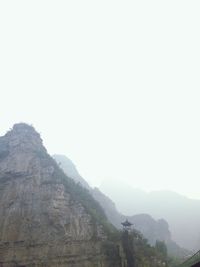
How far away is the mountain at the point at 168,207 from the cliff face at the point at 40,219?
186 ft

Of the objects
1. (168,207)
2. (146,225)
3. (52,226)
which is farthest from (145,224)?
(52,226)

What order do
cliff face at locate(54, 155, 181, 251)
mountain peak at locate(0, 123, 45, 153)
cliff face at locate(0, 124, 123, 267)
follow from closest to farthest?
cliff face at locate(0, 124, 123, 267) < mountain peak at locate(0, 123, 45, 153) < cliff face at locate(54, 155, 181, 251)

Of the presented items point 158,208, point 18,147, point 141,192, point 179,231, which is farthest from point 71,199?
point 141,192

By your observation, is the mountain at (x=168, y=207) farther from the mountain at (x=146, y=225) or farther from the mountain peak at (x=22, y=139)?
the mountain peak at (x=22, y=139)

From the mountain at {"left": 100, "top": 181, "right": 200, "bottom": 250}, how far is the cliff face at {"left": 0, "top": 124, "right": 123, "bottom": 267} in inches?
2229

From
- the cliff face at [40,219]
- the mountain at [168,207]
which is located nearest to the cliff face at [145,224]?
the mountain at [168,207]

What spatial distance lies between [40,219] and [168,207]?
77.4 metres

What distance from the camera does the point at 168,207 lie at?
374 feet

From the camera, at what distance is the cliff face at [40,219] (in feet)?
128

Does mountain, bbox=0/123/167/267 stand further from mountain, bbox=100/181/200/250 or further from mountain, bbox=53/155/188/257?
mountain, bbox=100/181/200/250

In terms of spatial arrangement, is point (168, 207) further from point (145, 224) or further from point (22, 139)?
point (22, 139)

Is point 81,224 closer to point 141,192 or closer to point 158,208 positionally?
point 158,208

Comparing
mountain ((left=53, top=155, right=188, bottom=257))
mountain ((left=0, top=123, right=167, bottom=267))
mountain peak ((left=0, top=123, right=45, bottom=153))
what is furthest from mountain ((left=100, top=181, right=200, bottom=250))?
mountain peak ((left=0, top=123, right=45, bottom=153))

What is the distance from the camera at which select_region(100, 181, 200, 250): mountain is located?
99.7m
